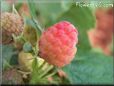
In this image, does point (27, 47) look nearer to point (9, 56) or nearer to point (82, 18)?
point (9, 56)

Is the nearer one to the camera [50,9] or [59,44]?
[59,44]

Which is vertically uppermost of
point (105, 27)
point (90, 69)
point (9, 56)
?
point (9, 56)

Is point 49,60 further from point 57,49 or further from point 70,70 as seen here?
point 70,70

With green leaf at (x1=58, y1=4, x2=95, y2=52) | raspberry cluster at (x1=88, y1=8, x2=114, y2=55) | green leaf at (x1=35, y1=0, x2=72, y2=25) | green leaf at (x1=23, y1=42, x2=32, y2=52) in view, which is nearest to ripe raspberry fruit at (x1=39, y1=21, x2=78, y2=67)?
green leaf at (x1=23, y1=42, x2=32, y2=52)

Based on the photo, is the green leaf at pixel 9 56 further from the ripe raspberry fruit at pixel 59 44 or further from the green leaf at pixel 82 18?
the green leaf at pixel 82 18

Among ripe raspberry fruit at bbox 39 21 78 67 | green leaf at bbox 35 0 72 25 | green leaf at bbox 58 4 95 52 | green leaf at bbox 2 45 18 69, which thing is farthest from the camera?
green leaf at bbox 35 0 72 25

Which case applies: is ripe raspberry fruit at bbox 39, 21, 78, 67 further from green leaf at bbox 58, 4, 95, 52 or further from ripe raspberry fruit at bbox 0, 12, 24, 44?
green leaf at bbox 58, 4, 95, 52

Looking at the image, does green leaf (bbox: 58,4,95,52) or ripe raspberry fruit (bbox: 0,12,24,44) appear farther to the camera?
green leaf (bbox: 58,4,95,52)

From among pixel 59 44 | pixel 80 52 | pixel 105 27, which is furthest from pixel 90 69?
pixel 105 27
